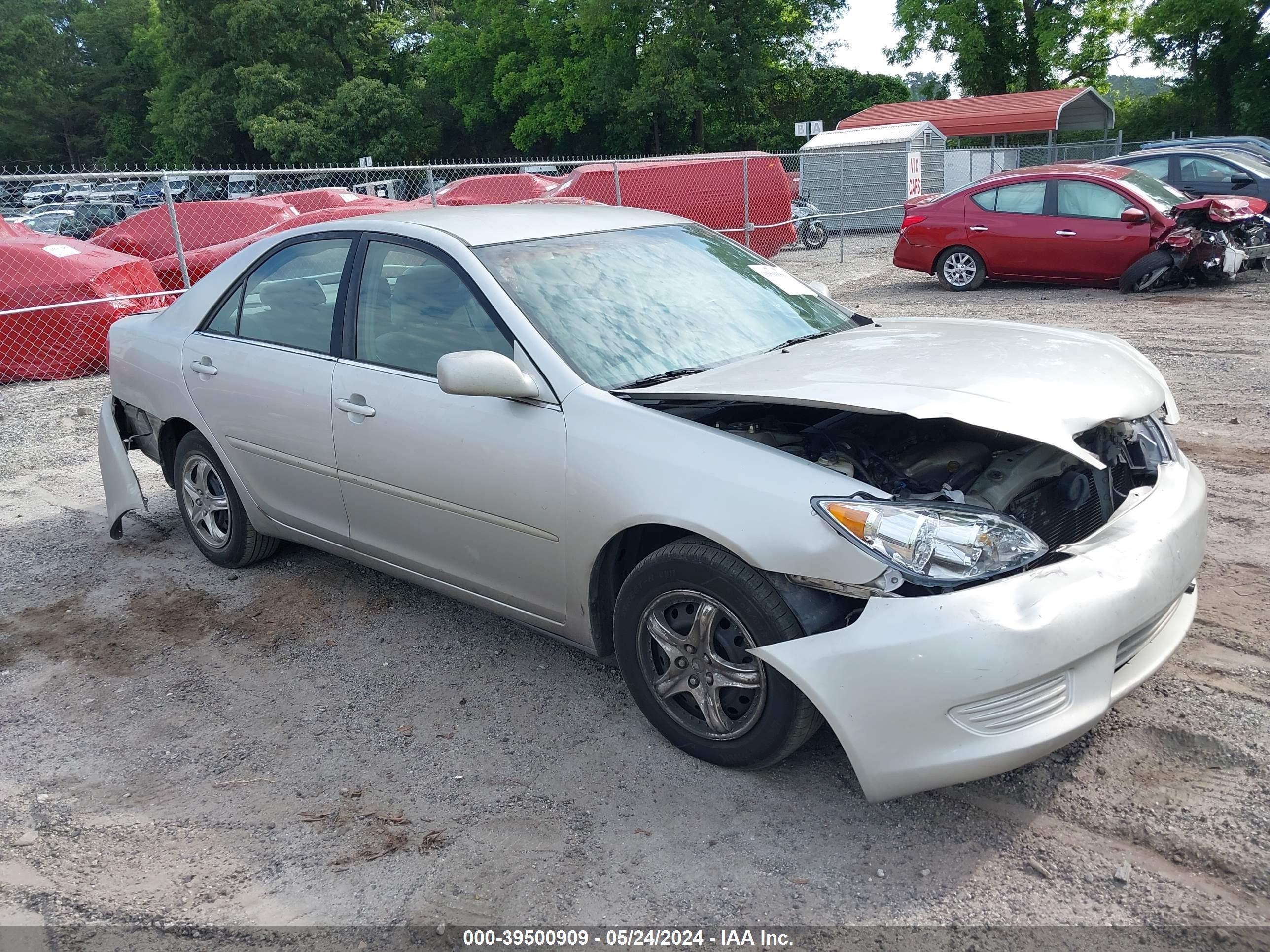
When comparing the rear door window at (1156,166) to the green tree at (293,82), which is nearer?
the rear door window at (1156,166)

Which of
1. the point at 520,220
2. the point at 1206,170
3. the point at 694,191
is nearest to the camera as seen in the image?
the point at 520,220

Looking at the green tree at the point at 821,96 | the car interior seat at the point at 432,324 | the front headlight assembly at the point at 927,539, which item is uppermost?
the green tree at the point at 821,96

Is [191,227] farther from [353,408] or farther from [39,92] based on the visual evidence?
[39,92]

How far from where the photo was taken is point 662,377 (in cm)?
350

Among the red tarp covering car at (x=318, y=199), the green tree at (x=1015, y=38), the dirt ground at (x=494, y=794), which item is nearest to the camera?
the dirt ground at (x=494, y=794)

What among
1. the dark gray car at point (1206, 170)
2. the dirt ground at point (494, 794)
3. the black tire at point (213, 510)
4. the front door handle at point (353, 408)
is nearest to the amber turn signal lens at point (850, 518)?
the dirt ground at point (494, 794)

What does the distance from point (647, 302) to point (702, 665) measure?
146cm

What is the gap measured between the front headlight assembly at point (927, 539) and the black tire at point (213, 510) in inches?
124

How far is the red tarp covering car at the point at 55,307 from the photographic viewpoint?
10.5 m

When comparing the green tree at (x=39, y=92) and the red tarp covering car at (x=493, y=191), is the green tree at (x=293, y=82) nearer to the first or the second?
the green tree at (x=39, y=92)

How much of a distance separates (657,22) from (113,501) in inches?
1613

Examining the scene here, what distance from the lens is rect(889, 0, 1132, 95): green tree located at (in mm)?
38938

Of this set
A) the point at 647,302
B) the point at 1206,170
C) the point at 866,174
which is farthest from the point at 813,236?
the point at 647,302

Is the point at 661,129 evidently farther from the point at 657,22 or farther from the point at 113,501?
the point at 113,501
